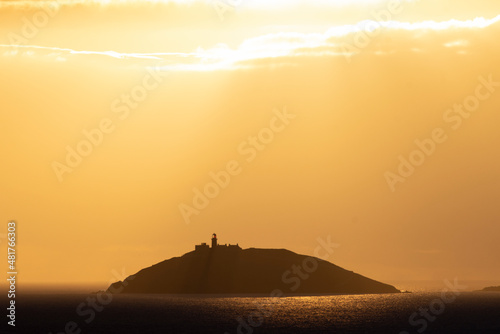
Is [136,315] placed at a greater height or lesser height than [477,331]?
greater

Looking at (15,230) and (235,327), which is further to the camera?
(235,327)

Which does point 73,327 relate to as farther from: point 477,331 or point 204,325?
point 477,331

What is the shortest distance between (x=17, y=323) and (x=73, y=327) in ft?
51.7

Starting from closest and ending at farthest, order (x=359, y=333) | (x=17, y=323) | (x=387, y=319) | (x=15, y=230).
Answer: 1. (x=15, y=230)
2. (x=359, y=333)
3. (x=17, y=323)
4. (x=387, y=319)

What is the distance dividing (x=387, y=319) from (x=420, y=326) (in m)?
18.9

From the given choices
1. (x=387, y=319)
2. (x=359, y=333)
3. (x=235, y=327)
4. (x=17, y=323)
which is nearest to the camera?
(x=359, y=333)

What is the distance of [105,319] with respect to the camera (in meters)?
188

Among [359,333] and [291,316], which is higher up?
[291,316]

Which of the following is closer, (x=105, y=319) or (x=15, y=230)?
(x=15, y=230)

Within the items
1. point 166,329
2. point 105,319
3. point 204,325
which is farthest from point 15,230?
point 105,319

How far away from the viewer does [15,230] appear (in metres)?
111

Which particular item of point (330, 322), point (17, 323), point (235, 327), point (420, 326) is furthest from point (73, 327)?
point (420, 326)

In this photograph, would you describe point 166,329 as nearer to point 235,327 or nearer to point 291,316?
point 235,327

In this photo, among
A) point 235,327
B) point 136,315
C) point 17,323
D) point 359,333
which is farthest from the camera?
point 136,315
